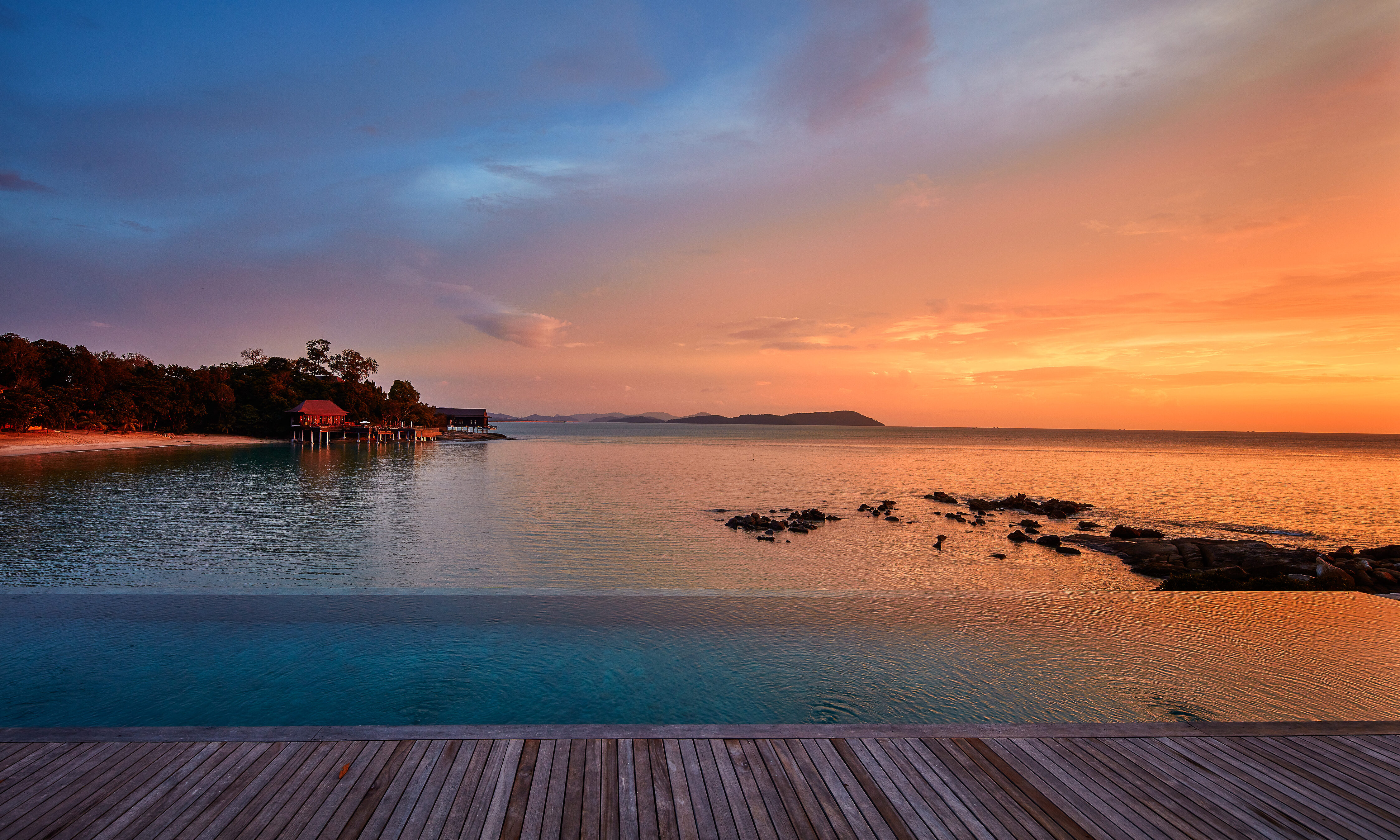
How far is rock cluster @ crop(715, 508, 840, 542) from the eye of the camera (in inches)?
1027

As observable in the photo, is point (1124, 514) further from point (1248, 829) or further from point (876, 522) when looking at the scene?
point (1248, 829)

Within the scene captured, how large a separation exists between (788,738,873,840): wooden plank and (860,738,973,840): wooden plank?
0.31 metres

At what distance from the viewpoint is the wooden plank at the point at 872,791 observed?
4.46 metres

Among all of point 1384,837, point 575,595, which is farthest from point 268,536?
point 1384,837

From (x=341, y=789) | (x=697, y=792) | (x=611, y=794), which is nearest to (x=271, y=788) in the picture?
(x=341, y=789)

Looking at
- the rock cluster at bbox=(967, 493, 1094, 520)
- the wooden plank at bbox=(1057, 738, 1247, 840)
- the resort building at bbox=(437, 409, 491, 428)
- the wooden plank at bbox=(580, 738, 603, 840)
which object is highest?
the resort building at bbox=(437, 409, 491, 428)

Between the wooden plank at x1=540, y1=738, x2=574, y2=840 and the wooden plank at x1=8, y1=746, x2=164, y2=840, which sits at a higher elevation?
the wooden plank at x1=540, y1=738, x2=574, y2=840

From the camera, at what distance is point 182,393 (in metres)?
80.6

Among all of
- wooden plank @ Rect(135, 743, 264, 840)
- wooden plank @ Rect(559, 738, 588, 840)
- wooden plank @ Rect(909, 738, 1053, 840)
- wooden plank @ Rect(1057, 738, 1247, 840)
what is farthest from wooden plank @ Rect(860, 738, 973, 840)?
wooden plank @ Rect(135, 743, 264, 840)

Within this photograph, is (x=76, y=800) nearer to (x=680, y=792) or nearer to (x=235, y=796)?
(x=235, y=796)

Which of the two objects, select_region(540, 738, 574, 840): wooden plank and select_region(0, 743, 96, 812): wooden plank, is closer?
select_region(540, 738, 574, 840): wooden plank

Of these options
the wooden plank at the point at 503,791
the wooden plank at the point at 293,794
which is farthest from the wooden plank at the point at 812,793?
the wooden plank at the point at 293,794

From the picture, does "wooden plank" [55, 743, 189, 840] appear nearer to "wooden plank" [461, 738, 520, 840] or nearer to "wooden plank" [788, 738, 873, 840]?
"wooden plank" [461, 738, 520, 840]

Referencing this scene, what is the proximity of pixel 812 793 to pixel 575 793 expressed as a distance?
1.84 meters
